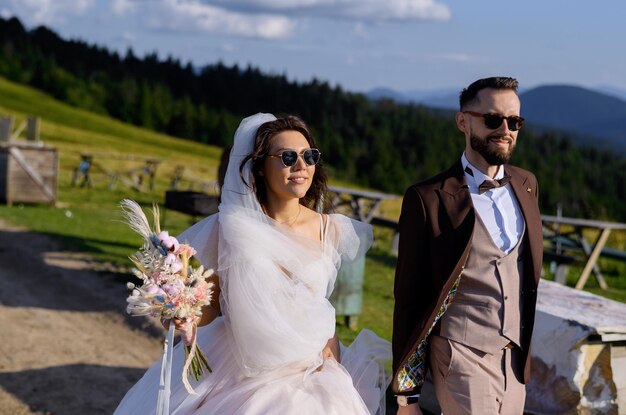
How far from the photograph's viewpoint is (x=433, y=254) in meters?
3.78

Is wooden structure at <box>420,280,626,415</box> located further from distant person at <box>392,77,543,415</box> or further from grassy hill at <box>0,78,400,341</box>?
grassy hill at <box>0,78,400,341</box>

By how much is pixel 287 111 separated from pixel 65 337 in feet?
280

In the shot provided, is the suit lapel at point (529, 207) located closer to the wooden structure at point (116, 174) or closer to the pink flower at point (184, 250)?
the pink flower at point (184, 250)

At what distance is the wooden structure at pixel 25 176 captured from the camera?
2022 centimetres

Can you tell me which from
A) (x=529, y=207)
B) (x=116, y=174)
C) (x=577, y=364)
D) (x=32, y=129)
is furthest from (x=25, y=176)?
(x=529, y=207)

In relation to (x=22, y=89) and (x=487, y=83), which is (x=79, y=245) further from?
(x=22, y=89)

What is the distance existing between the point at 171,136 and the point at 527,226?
85.2 metres

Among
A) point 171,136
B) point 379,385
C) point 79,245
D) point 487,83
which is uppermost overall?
point 487,83

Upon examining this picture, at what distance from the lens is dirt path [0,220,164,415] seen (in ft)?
24.1

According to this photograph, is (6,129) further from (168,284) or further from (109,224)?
(168,284)

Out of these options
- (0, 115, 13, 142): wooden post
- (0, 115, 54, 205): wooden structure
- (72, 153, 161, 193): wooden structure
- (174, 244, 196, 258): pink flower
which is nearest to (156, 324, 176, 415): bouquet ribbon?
(174, 244, 196, 258): pink flower

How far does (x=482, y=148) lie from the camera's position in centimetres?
385

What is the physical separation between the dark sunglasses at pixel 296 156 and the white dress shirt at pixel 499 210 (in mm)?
675

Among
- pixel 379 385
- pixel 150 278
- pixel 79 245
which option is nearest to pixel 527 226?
pixel 379 385
